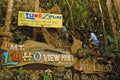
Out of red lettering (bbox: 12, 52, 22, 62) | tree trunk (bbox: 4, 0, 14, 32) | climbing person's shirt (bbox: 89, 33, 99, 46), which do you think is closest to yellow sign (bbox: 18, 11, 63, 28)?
tree trunk (bbox: 4, 0, 14, 32)

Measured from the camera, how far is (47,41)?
8680 mm

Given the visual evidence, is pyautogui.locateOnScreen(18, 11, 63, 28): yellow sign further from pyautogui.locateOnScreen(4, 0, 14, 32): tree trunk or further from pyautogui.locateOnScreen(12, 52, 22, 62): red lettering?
pyautogui.locateOnScreen(12, 52, 22, 62): red lettering

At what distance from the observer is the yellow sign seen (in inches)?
332

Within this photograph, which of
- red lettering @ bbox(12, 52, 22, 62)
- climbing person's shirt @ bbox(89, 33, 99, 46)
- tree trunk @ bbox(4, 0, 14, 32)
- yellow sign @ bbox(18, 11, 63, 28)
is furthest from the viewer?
climbing person's shirt @ bbox(89, 33, 99, 46)

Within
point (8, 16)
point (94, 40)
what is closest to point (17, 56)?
point (8, 16)

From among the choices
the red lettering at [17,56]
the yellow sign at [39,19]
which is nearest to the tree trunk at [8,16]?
the yellow sign at [39,19]

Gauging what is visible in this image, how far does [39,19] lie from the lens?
8.54 meters

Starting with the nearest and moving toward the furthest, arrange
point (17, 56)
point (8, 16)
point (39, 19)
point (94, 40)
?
point (17, 56), point (8, 16), point (39, 19), point (94, 40)

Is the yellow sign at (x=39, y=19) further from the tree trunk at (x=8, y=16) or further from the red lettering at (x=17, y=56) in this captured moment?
the red lettering at (x=17, y=56)

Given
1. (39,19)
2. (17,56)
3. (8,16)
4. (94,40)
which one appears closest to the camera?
(17,56)

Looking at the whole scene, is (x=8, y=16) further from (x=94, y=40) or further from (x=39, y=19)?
(x=94, y=40)

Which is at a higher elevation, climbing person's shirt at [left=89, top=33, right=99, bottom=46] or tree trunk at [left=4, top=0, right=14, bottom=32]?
tree trunk at [left=4, top=0, right=14, bottom=32]

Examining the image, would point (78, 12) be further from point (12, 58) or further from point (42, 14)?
point (12, 58)

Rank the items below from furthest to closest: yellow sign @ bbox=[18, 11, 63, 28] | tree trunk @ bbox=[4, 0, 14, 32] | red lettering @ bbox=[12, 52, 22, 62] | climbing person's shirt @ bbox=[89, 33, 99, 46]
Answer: climbing person's shirt @ bbox=[89, 33, 99, 46]
yellow sign @ bbox=[18, 11, 63, 28]
tree trunk @ bbox=[4, 0, 14, 32]
red lettering @ bbox=[12, 52, 22, 62]
